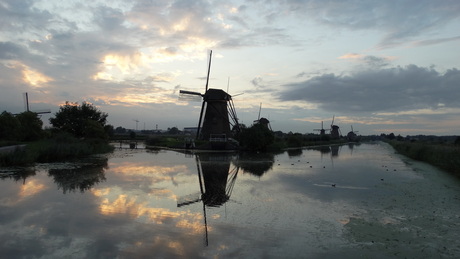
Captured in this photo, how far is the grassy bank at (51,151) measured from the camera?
20698mm

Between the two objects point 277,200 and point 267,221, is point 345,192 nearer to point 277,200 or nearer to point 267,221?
point 277,200

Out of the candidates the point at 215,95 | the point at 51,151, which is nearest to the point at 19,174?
the point at 51,151

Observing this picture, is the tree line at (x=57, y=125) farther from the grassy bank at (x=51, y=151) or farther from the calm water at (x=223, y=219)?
the calm water at (x=223, y=219)

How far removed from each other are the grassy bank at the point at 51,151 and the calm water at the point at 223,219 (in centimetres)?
492

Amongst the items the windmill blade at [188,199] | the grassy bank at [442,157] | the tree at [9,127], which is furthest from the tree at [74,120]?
the grassy bank at [442,157]

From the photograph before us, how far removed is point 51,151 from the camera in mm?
25688

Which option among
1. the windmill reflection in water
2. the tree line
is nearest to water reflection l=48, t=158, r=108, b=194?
the windmill reflection in water

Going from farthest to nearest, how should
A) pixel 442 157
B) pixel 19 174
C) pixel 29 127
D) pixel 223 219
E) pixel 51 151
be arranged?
pixel 29 127
pixel 51 151
pixel 442 157
pixel 19 174
pixel 223 219

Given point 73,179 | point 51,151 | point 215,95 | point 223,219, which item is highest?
point 215,95

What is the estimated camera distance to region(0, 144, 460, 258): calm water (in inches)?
269

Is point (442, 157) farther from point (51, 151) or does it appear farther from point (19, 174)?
point (51, 151)

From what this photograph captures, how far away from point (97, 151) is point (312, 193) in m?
28.8

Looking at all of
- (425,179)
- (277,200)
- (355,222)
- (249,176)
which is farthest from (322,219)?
(425,179)

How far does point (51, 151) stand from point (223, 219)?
2232cm
